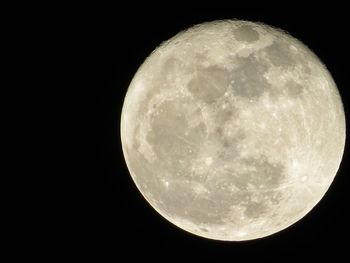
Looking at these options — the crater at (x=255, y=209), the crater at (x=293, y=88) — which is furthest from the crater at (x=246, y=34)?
the crater at (x=255, y=209)

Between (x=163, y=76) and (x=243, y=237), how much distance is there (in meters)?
1.84

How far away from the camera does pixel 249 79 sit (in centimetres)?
445

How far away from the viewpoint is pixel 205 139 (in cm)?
443

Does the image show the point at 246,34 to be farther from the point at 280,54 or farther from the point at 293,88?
the point at 293,88

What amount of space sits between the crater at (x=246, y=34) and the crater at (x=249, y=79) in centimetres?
26

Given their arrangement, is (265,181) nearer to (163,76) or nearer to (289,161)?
(289,161)

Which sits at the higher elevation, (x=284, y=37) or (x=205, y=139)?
(x=284, y=37)

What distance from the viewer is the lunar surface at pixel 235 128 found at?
441 cm

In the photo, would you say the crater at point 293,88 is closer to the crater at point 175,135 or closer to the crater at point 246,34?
the crater at point 246,34

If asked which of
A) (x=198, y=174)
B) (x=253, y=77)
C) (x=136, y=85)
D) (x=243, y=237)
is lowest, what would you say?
(x=243, y=237)

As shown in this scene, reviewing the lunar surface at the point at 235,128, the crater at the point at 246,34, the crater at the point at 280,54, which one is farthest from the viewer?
the crater at the point at 246,34

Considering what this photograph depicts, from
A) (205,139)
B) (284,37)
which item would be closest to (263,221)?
(205,139)

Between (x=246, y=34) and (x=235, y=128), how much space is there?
0.95m

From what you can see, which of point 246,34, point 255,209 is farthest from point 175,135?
point 246,34
